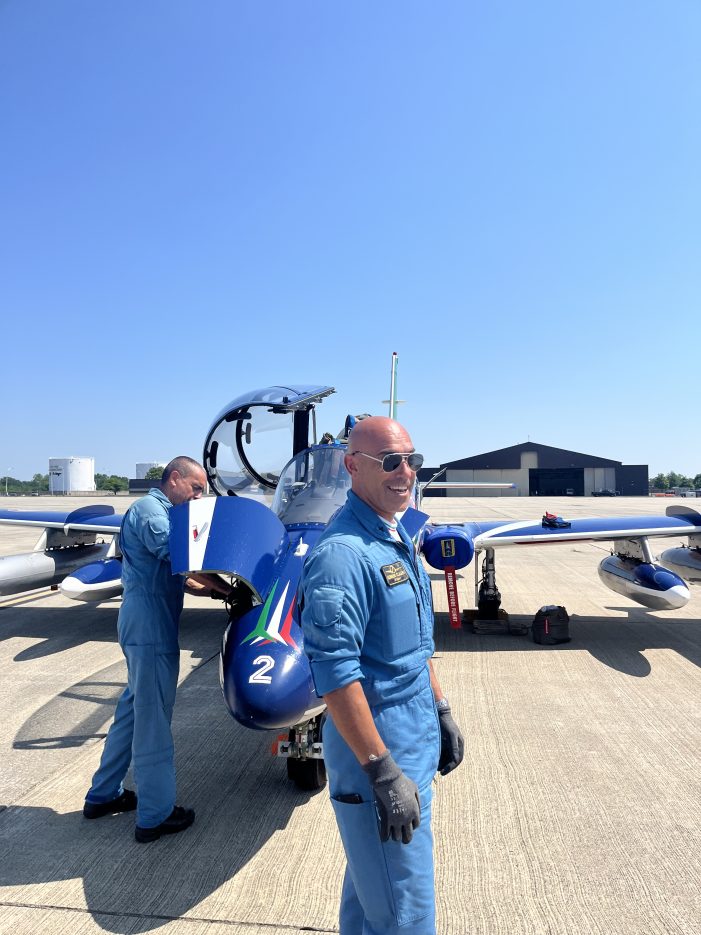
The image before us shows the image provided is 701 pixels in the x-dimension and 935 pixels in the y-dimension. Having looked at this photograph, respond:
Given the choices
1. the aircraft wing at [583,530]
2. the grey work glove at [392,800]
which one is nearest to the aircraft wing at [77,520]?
the aircraft wing at [583,530]

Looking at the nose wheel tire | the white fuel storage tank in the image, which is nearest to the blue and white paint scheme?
the nose wheel tire

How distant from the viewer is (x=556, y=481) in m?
77.3

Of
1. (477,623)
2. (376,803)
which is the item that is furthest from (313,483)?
(477,623)

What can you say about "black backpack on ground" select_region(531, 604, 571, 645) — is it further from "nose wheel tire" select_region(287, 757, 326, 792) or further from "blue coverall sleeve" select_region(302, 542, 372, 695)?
"blue coverall sleeve" select_region(302, 542, 372, 695)

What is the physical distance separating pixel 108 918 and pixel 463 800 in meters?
2.11

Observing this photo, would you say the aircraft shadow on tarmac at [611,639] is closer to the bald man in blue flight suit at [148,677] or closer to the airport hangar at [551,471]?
the bald man in blue flight suit at [148,677]

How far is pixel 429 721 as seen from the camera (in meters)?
2.02

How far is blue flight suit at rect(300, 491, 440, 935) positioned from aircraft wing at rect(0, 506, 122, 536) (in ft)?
25.3

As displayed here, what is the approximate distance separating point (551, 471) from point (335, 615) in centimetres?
7946

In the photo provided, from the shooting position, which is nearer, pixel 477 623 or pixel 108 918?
pixel 108 918

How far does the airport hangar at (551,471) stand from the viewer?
76500 mm

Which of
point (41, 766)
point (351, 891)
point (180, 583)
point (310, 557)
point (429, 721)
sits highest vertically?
point (310, 557)

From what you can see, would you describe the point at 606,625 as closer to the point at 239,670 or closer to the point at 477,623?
the point at 477,623

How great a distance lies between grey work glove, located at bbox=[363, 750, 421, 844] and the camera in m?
1.75
